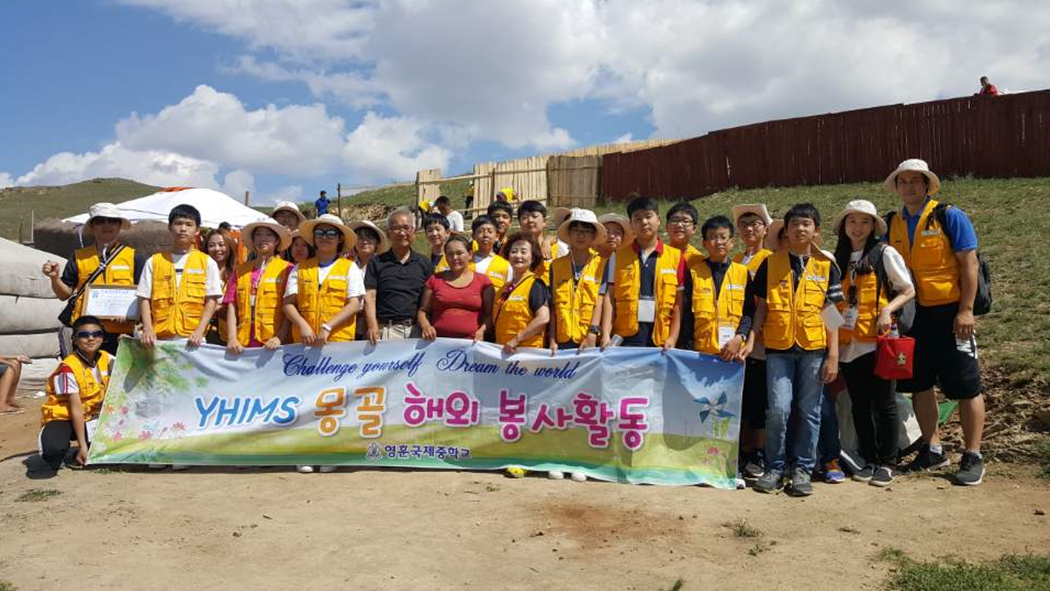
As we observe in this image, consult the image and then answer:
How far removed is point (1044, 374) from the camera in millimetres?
6219

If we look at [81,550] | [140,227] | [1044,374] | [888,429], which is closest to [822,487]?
[888,429]

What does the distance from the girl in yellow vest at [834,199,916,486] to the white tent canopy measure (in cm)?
1306

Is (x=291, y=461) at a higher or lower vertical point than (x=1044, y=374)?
lower

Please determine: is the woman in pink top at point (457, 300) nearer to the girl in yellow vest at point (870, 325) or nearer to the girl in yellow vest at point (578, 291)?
the girl in yellow vest at point (578, 291)

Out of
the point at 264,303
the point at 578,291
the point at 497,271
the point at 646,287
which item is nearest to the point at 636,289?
the point at 646,287

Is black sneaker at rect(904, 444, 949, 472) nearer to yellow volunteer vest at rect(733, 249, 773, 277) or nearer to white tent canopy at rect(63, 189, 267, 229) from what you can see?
yellow volunteer vest at rect(733, 249, 773, 277)

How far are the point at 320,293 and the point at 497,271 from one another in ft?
4.32

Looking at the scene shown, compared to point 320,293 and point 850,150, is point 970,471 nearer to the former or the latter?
point 320,293

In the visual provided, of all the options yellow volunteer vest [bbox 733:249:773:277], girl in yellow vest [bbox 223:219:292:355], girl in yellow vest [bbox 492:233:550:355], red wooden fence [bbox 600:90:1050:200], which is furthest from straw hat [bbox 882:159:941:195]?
red wooden fence [bbox 600:90:1050:200]

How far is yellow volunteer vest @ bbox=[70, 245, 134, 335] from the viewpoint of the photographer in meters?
6.29

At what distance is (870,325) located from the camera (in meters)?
5.31

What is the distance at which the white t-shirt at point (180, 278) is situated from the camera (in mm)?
6012

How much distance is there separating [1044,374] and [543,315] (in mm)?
3911

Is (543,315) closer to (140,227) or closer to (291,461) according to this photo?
(291,461)
